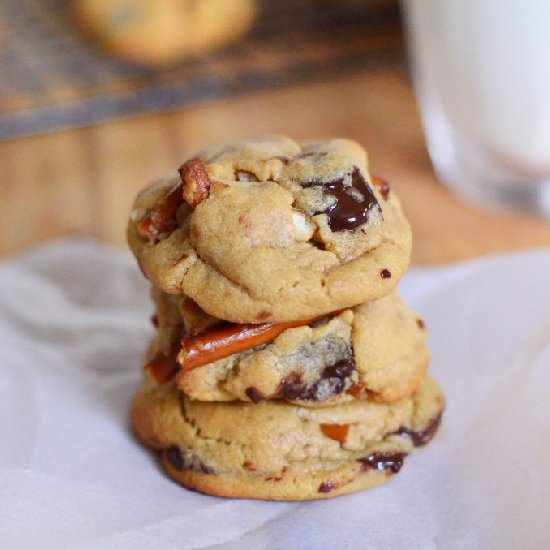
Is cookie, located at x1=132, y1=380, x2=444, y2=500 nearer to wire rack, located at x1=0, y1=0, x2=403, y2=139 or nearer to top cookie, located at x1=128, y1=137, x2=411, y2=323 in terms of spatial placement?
top cookie, located at x1=128, y1=137, x2=411, y2=323

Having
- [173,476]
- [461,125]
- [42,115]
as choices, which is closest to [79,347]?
[173,476]

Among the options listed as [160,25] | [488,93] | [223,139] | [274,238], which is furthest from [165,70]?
[274,238]

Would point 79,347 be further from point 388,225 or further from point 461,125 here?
point 461,125

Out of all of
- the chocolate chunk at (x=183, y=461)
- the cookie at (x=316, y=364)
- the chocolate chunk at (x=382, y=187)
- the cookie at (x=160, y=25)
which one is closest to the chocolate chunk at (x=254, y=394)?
the cookie at (x=316, y=364)

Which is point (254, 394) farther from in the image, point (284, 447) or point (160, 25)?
point (160, 25)

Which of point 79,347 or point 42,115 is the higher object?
point 79,347

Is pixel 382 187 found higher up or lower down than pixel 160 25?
higher up

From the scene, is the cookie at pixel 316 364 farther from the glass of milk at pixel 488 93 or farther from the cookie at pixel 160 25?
the cookie at pixel 160 25
